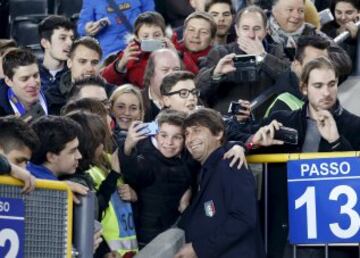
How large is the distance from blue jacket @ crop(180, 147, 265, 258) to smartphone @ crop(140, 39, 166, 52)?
3691mm

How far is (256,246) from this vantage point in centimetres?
1121

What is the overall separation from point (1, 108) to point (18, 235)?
354 centimetres

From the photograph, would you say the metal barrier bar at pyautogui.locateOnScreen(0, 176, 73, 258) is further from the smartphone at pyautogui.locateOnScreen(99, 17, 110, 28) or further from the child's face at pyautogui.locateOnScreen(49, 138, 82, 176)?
the smartphone at pyautogui.locateOnScreen(99, 17, 110, 28)

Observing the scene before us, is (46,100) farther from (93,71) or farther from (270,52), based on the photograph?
(270,52)

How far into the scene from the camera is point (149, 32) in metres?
15.4

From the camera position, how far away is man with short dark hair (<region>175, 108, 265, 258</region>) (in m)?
11.1

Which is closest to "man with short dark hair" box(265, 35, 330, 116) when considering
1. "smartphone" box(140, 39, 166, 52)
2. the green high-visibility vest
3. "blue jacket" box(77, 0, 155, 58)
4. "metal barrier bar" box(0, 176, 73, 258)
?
the green high-visibility vest

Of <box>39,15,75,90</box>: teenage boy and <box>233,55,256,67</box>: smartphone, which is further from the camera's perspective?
<box>39,15,75,90</box>: teenage boy

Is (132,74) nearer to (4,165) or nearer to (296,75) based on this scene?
(296,75)

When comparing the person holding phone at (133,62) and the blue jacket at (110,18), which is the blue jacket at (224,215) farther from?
the blue jacket at (110,18)

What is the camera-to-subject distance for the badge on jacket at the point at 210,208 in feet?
37.0

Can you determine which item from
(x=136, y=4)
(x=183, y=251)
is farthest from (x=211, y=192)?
(x=136, y=4)

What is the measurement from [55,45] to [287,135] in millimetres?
4069

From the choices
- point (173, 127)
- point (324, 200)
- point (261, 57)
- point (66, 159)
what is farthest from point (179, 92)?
point (66, 159)
